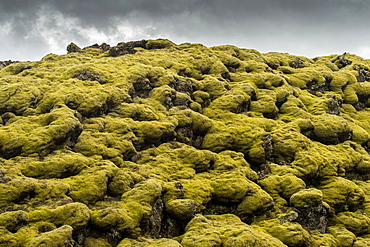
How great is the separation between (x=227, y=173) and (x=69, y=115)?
1593 cm

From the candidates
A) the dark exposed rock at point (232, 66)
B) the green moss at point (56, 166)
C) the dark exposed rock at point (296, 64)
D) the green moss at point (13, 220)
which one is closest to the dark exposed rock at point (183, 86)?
the dark exposed rock at point (232, 66)

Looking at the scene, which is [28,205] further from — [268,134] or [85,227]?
[268,134]

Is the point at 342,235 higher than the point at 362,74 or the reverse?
the reverse

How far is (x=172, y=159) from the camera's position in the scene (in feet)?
102

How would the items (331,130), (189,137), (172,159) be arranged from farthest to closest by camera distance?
(331,130)
(189,137)
(172,159)

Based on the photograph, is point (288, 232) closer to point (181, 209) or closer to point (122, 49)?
point (181, 209)

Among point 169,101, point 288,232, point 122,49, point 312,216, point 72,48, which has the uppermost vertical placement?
point 72,48

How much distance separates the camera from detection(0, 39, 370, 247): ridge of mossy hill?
67.7ft

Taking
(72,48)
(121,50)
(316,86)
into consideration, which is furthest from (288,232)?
(72,48)

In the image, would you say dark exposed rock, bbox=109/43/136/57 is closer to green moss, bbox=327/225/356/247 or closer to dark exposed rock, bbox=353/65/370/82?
green moss, bbox=327/225/356/247

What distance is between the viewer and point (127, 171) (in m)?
26.7

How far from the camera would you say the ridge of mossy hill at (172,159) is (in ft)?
67.7

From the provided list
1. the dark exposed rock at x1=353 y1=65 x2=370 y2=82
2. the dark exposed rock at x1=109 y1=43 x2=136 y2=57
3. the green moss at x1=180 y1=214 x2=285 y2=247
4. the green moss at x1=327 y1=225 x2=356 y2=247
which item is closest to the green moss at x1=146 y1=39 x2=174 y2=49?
the dark exposed rock at x1=109 y1=43 x2=136 y2=57

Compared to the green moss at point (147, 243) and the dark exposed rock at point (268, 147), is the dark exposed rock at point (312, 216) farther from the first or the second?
the green moss at point (147, 243)
